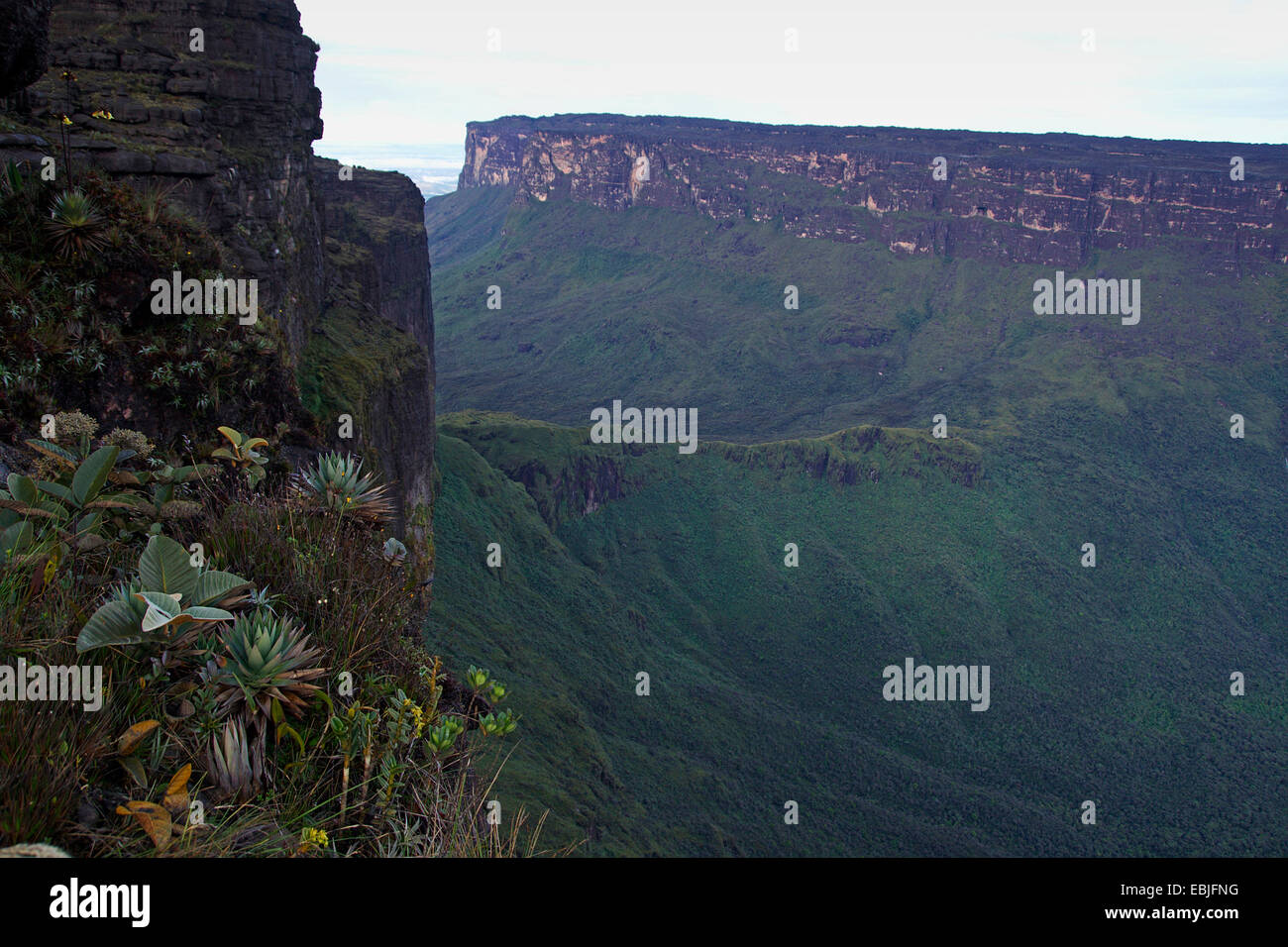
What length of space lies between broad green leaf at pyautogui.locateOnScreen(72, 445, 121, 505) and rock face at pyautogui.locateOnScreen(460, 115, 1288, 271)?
85.9 m

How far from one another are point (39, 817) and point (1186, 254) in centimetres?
9235

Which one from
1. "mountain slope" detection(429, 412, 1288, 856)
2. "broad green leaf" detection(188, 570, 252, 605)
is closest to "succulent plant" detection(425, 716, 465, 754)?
"broad green leaf" detection(188, 570, 252, 605)

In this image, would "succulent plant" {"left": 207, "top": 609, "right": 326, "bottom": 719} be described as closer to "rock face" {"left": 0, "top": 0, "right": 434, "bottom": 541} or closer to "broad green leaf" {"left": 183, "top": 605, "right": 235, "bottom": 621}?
"broad green leaf" {"left": 183, "top": 605, "right": 235, "bottom": 621}

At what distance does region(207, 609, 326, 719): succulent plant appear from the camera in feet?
13.3

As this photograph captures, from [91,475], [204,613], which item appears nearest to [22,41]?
[91,475]

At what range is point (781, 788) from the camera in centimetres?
3281

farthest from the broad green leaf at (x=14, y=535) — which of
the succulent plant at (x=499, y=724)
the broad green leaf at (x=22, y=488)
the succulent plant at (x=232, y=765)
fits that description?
the succulent plant at (x=499, y=724)

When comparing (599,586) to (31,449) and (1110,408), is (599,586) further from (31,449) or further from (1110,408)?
(1110,408)

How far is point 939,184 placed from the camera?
290 ft

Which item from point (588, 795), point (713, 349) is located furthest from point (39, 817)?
point (713, 349)

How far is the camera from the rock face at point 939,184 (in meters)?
74.8

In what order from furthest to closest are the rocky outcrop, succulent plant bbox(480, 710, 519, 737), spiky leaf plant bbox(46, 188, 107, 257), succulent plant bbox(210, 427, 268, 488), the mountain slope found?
the mountain slope < the rocky outcrop < spiky leaf plant bbox(46, 188, 107, 257) < succulent plant bbox(210, 427, 268, 488) < succulent plant bbox(480, 710, 519, 737)

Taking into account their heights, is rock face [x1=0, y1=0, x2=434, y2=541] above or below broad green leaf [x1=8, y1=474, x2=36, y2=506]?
above

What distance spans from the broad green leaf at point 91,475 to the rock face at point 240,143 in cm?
383
